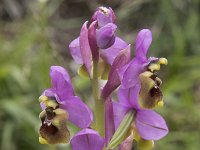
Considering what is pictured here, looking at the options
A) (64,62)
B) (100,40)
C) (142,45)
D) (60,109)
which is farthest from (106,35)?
(64,62)

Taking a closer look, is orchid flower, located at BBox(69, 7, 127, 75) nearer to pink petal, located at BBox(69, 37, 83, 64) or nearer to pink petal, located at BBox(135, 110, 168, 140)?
pink petal, located at BBox(69, 37, 83, 64)

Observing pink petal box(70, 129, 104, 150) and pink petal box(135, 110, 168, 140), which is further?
pink petal box(135, 110, 168, 140)

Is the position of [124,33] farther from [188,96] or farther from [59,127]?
[59,127]

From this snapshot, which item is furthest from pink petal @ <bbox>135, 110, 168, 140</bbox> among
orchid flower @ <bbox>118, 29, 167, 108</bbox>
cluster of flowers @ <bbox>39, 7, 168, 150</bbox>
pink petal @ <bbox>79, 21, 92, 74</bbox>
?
pink petal @ <bbox>79, 21, 92, 74</bbox>

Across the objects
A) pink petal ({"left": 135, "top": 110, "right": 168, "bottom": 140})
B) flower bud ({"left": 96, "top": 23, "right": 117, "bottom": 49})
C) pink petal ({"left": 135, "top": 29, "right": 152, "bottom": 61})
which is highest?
flower bud ({"left": 96, "top": 23, "right": 117, "bottom": 49})

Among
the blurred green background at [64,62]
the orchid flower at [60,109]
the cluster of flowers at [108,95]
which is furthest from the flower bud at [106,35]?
the blurred green background at [64,62]

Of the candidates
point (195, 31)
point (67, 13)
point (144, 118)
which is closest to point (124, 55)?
point (144, 118)

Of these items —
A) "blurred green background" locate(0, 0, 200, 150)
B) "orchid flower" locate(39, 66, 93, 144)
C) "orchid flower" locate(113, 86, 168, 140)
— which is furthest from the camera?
"blurred green background" locate(0, 0, 200, 150)

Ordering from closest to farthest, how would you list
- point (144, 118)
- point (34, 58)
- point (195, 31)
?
point (144, 118)
point (34, 58)
point (195, 31)

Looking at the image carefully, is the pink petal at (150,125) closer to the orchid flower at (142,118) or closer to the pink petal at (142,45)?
the orchid flower at (142,118)
